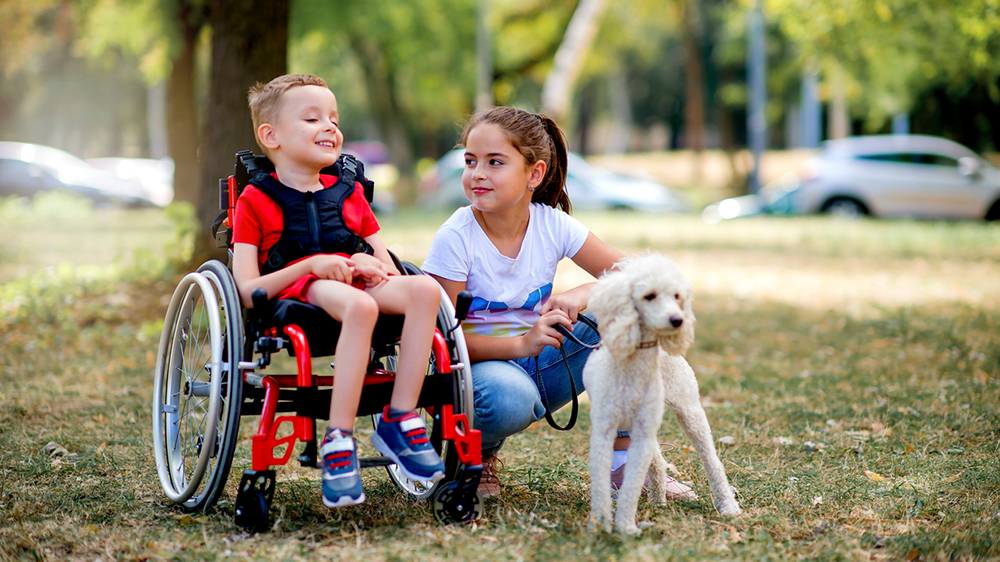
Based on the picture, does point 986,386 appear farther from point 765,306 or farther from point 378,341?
point 378,341

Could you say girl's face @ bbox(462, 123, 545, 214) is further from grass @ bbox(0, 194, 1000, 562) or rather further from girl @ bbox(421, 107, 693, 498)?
grass @ bbox(0, 194, 1000, 562)

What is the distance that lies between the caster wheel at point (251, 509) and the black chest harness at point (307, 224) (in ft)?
2.44

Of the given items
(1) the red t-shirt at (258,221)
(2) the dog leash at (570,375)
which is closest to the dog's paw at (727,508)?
(2) the dog leash at (570,375)

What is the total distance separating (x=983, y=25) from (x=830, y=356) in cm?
583

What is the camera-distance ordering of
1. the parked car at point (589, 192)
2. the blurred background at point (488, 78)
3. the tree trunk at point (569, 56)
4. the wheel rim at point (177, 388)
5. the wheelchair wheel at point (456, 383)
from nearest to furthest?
the wheelchair wheel at point (456, 383), the wheel rim at point (177, 388), the blurred background at point (488, 78), the tree trunk at point (569, 56), the parked car at point (589, 192)

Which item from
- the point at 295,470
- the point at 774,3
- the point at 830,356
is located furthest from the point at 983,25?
the point at 295,470

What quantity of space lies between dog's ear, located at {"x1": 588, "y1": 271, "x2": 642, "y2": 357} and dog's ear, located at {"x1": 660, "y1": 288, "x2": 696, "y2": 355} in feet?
0.34

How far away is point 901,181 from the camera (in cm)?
1700

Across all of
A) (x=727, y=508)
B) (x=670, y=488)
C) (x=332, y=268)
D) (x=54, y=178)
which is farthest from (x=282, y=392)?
(x=54, y=178)

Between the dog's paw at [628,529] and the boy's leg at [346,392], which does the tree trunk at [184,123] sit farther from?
the dog's paw at [628,529]

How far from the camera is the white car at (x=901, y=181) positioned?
16516 mm

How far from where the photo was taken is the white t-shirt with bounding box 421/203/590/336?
333 centimetres

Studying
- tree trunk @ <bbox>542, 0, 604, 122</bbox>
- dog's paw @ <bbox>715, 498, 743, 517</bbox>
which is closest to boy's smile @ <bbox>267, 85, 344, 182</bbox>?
dog's paw @ <bbox>715, 498, 743, 517</bbox>

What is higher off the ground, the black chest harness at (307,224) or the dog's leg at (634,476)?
the black chest harness at (307,224)
